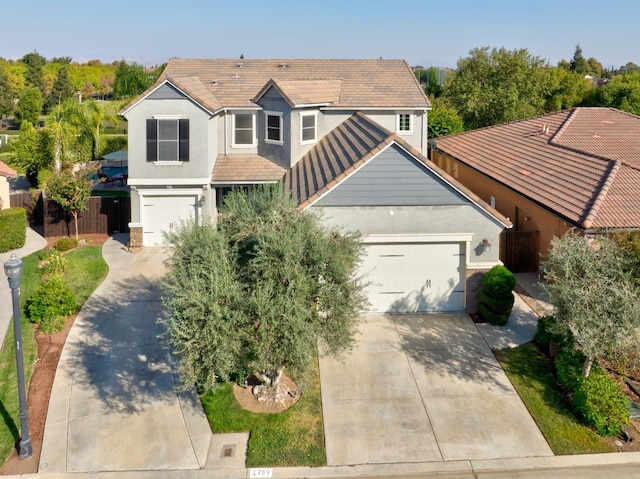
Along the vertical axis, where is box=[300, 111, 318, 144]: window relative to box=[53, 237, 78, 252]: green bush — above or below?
above

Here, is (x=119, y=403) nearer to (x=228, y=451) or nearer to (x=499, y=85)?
(x=228, y=451)

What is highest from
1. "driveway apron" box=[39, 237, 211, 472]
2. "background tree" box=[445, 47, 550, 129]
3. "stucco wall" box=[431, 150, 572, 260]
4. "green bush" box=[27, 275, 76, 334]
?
"background tree" box=[445, 47, 550, 129]

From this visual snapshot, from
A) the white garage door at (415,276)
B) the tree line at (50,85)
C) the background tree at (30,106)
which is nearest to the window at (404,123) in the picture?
the white garage door at (415,276)

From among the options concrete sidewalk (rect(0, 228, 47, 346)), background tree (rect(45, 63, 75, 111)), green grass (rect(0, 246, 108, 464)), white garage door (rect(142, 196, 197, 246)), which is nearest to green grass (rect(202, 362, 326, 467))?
green grass (rect(0, 246, 108, 464))

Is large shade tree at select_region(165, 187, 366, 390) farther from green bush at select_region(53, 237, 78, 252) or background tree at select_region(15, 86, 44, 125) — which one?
background tree at select_region(15, 86, 44, 125)

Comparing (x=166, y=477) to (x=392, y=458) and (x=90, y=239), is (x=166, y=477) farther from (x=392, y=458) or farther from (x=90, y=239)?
Result: (x=90, y=239)
